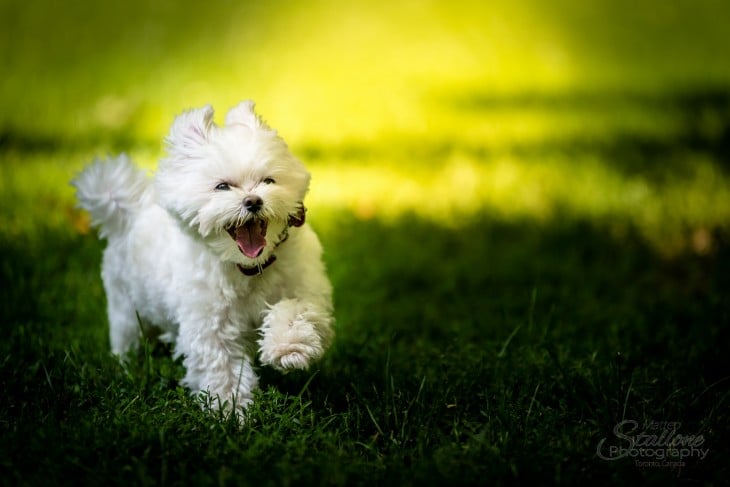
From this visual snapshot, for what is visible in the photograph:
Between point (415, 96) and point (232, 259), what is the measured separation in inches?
239

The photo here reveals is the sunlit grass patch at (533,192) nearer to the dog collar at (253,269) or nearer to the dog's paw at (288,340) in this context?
the dog collar at (253,269)

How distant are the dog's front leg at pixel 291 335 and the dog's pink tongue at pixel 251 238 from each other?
24cm

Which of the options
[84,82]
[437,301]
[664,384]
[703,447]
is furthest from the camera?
[84,82]

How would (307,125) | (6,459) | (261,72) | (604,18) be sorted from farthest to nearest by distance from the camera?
1. (604,18)
2. (261,72)
3. (307,125)
4. (6,459)

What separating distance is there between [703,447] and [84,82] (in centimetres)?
719

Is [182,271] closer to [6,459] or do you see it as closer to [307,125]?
[6,459]

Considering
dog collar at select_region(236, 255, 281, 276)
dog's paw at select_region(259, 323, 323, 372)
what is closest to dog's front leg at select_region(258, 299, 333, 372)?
dog's paw at select_region(259, 323, 323, 372)

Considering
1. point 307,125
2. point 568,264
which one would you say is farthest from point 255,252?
point 307,125

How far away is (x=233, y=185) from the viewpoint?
121 inches

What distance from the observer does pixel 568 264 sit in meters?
5.27

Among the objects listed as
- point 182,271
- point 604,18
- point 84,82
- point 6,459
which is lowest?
point 6,459

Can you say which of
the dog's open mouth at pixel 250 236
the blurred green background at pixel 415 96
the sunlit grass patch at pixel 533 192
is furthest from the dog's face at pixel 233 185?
the sunlit grass patch at pixel 533 192

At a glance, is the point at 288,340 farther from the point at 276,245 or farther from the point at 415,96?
the point at 415,96

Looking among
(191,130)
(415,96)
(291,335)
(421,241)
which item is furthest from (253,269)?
(415,96)
